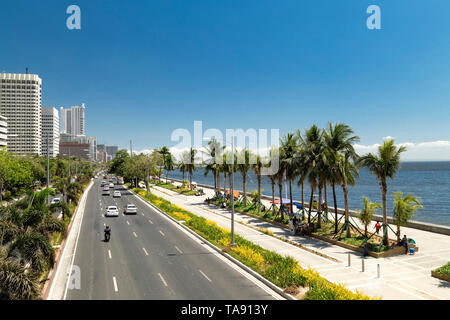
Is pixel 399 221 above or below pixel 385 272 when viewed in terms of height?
above

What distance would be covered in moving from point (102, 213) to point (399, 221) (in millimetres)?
34491

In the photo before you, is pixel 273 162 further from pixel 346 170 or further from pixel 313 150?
pixel 346 170

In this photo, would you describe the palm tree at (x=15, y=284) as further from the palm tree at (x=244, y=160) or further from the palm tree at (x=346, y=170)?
the palm tree at (x=244, y=160)

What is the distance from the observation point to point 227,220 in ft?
119

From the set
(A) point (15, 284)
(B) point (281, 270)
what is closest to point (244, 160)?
(B) point (281, 270)

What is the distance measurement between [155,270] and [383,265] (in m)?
14.5

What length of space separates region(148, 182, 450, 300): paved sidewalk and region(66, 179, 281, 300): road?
16.5ft

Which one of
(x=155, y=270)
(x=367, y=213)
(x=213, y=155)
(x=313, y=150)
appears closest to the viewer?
(x=155, y=270)

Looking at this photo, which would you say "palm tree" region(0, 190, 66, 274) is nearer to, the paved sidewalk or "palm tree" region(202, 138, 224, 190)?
the paved sidewalk

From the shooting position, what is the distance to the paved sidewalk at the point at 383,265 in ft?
50.2

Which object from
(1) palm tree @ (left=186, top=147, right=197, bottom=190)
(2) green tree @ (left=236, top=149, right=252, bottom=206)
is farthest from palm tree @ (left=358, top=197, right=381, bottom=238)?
(1) palm tree @ (left=186, top=147, right=197, bottom=190)

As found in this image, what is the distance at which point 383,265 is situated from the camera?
19.7 meters
